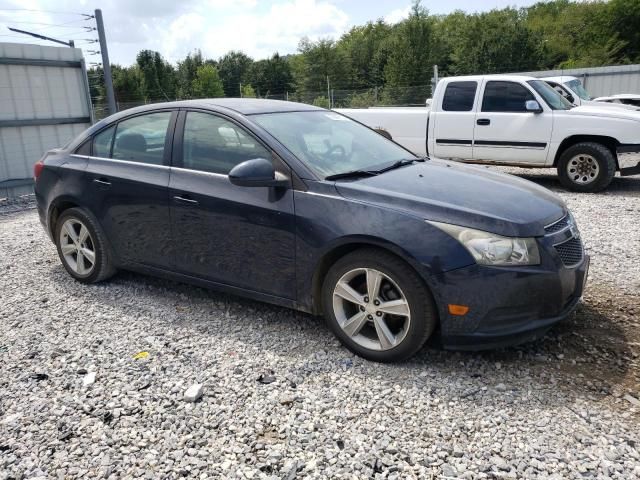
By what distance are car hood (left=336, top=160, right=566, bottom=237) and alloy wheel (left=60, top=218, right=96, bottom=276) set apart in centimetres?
252

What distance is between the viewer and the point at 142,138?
4.31 metres

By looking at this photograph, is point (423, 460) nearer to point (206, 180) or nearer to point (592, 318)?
point (592, 318)

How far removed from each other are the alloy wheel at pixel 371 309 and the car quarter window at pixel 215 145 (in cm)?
104

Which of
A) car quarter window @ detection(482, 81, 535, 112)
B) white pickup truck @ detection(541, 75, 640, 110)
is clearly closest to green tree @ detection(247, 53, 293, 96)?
white pickup truck @ detection(541, 75, 640, 110)

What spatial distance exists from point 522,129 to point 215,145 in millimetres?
6628

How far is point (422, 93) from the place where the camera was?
24.7m

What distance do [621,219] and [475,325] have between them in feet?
15.4

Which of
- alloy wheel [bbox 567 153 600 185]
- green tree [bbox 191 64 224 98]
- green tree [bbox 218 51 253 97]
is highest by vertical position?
green tree [bbox 218 51 253 97]

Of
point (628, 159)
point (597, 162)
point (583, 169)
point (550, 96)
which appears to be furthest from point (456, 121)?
point (628, 159)

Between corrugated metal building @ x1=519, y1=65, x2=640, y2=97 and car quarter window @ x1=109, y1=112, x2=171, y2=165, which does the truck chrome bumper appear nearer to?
car quarter window @ x1=109, y1=112, x2=171, y2=165

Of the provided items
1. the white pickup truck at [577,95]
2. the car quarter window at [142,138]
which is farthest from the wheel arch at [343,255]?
the white pickup truck at [577,95]

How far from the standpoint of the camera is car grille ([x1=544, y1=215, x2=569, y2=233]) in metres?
3.14

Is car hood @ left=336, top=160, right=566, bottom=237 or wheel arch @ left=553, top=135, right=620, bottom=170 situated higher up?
car hood @ left=336, top=160, right=566, bottom=237

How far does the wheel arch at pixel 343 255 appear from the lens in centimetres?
302
